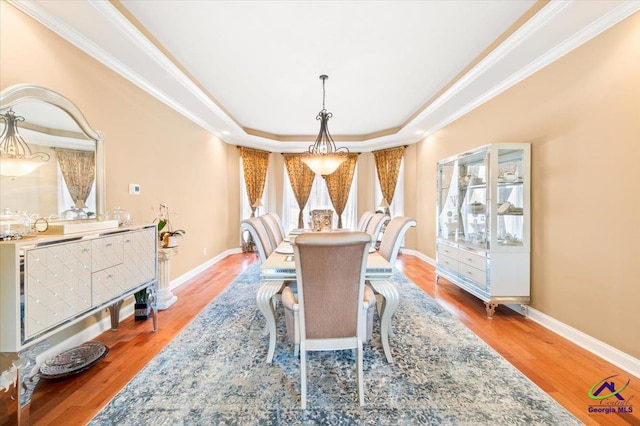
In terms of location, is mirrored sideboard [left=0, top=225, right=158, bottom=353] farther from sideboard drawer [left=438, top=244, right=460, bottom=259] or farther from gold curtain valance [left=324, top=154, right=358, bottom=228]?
gold curtain valance [left=324, top=154, right=358, bottom=228]

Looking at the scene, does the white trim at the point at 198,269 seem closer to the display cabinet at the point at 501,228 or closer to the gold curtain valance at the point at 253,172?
the gold curtain valance at the point at 253,172

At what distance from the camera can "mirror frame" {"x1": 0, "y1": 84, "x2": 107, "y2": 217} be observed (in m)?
1.74

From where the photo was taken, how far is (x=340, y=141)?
6180 millimetres

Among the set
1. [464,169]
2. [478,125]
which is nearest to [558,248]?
[464,169]

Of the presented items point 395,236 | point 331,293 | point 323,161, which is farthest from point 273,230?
point 331,293

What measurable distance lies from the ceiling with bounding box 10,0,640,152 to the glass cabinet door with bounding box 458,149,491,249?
97cm

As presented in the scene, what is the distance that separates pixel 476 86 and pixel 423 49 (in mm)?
979

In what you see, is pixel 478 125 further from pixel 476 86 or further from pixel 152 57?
pixel 152 57

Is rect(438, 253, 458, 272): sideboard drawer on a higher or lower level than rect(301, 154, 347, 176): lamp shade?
lower

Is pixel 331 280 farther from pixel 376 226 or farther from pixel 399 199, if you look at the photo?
pixel 399 199

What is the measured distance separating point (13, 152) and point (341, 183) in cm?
551

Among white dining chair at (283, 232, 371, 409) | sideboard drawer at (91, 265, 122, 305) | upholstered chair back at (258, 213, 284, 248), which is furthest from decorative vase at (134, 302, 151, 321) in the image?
white dining chair at (283, 232, 371, 409)

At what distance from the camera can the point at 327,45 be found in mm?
2691

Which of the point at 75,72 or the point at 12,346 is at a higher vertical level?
the point at 75,72
